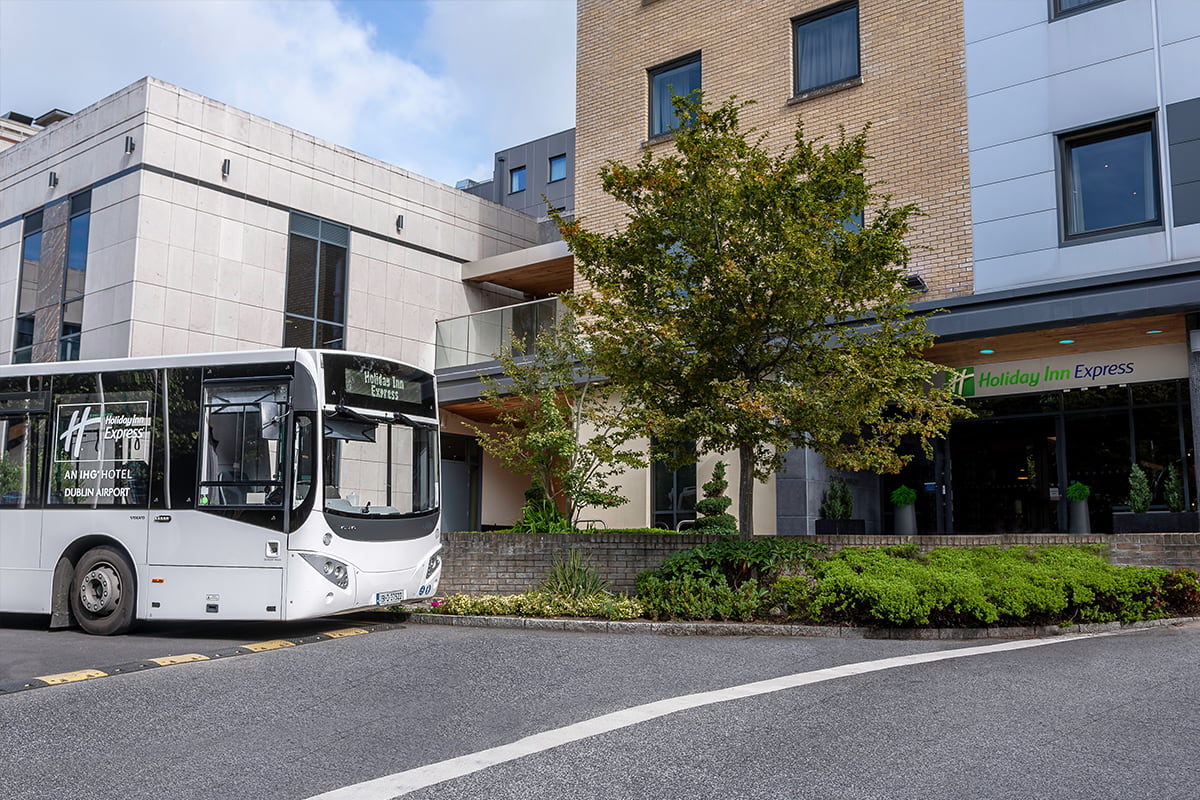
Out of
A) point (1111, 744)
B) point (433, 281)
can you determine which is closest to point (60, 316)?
point (433, 281)

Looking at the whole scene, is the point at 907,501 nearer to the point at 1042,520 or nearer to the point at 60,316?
the point at 1042,520

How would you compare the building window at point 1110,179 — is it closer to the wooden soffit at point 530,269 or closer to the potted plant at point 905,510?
the potted plant at point 905,510

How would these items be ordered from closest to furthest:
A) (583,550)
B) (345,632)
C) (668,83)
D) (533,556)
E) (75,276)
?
(345,632) < (583,550) < (533,556) < (668,83) < (75,276)

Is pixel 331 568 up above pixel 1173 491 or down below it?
below

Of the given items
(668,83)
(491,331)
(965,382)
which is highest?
(668,83)

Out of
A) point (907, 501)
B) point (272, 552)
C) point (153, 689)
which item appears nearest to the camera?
point (153, 689)

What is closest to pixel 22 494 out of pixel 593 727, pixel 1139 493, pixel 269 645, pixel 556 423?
pixel 269 645

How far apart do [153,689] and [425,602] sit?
20.1 ft

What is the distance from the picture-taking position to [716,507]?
18516 millimetres

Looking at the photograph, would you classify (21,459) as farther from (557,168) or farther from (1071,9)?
(557,168)

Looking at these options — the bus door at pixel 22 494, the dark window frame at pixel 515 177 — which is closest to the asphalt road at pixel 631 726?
the bus door at pixel 22 494

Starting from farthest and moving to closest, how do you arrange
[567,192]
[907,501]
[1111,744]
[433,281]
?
[567,192] < [433,281] < [907,501] < [1111,744]

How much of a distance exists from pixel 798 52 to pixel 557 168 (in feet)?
96.3

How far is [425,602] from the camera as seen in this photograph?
14398 mm
